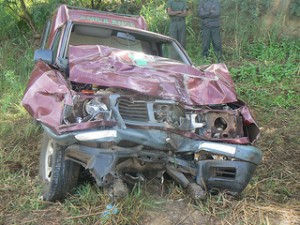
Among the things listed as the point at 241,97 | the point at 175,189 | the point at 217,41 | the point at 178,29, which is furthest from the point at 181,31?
the point at 175,189

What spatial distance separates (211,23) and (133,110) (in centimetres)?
543

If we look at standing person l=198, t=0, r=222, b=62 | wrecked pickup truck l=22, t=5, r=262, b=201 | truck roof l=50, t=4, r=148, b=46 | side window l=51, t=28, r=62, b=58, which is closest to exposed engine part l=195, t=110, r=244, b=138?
wrecked pickup truck l=22, t=5, r=262, b=201

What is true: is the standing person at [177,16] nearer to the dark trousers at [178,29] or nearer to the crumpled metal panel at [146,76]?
the dark trousers at [178,29]

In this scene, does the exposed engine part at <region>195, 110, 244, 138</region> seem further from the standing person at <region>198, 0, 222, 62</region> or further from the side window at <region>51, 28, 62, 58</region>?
the standing person at <region>198, 0, 222, 62</region>

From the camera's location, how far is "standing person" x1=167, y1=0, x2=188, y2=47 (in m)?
8.43

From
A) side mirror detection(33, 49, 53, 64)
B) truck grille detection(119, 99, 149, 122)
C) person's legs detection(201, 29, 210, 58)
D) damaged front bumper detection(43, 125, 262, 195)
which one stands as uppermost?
side mirror detection(33, 49, 53, 64)

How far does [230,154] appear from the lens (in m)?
3.35

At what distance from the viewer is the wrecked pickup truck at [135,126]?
3131 millimetres

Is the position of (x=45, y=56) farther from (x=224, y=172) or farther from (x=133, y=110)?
(x=224, y=172)

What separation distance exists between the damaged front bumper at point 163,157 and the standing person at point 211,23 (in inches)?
207

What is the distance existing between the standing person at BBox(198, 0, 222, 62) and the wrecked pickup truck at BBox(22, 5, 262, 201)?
15.0 feet

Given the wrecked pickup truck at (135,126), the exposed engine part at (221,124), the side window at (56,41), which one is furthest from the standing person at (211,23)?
the exposed engine part at (221,124)

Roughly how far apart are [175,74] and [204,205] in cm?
122

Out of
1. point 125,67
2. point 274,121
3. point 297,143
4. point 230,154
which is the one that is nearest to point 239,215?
point 230,154
